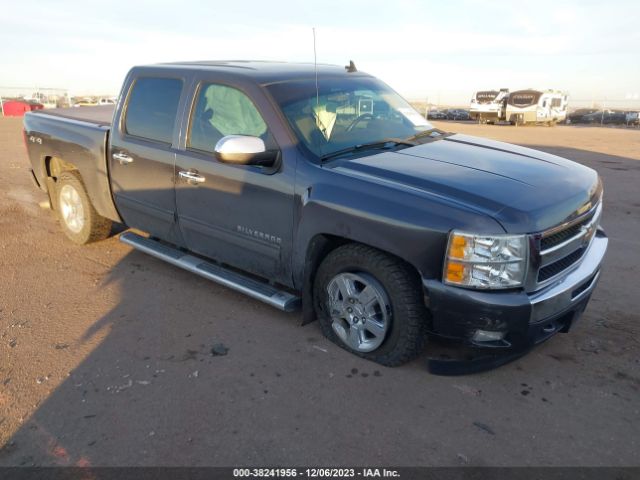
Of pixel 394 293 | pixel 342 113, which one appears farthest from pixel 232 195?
pixel 394 293

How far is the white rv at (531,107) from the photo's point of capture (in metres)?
37.9

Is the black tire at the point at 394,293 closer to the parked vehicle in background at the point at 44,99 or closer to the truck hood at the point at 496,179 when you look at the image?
the truck hood at the point at 496,179

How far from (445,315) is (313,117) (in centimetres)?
171

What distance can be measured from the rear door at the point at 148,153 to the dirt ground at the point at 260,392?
27.9 inches

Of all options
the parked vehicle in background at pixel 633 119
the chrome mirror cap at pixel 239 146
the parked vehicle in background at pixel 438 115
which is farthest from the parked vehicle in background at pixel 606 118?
the chrome mirror cap at pixel 239 146

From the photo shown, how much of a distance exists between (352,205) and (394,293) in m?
0.60

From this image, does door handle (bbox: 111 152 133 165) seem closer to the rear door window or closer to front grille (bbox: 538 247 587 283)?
the rear door window

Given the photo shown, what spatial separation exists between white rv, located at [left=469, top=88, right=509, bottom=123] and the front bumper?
133 ft

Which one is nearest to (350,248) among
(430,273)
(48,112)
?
(430,273)

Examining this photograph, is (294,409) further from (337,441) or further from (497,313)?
(497,313)

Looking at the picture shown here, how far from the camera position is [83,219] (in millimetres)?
5543

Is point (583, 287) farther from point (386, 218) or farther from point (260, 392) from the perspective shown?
point (260, 392)

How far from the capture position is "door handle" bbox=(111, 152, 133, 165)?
459cm

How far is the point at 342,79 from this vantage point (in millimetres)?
4270
